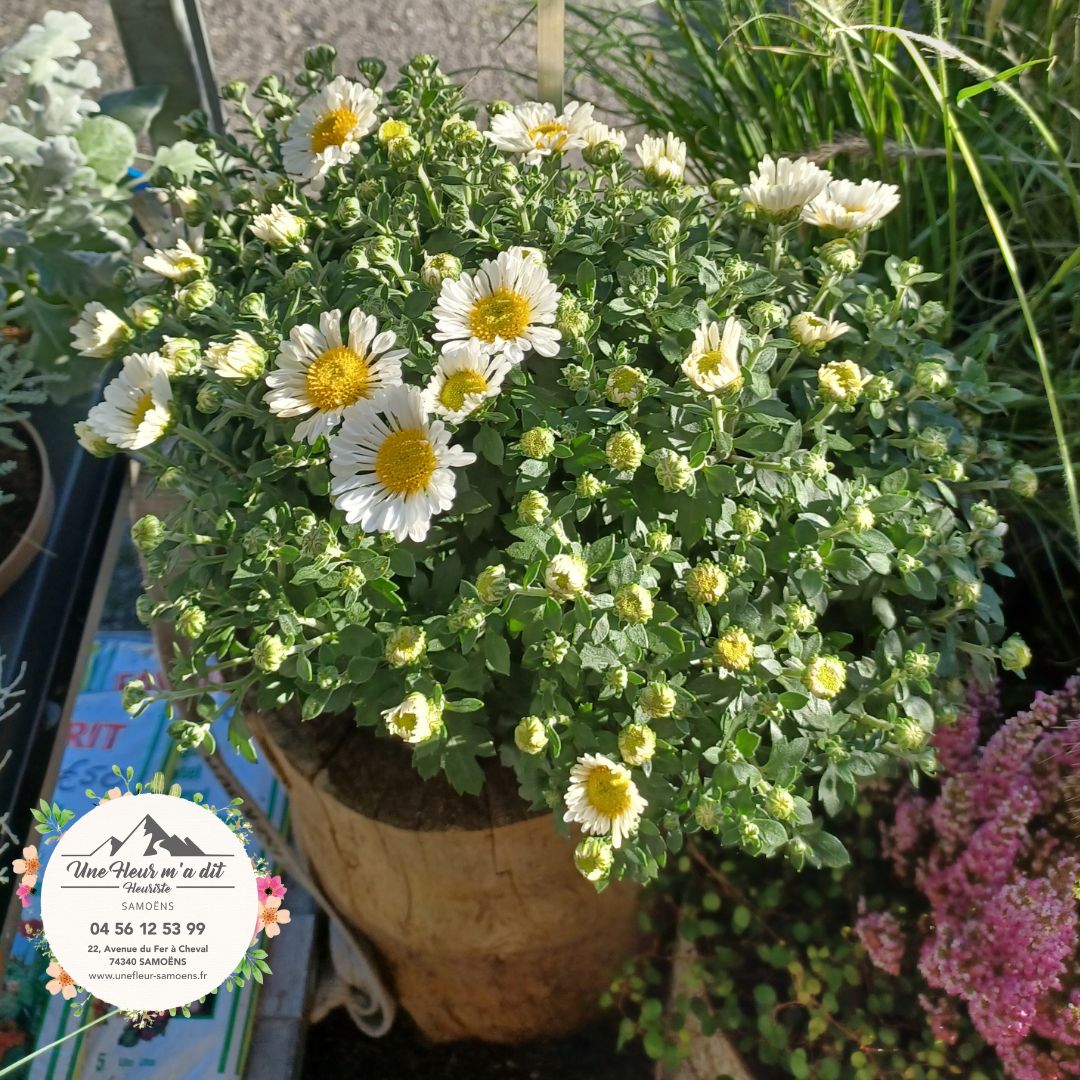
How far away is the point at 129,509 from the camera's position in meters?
1.53

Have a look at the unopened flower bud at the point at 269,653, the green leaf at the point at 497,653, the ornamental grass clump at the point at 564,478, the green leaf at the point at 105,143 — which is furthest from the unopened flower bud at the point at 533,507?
the green leaf at the point at 105,143

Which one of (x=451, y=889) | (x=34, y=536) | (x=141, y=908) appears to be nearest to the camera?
(x=141, y=908)

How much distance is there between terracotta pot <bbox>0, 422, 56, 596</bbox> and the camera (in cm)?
130

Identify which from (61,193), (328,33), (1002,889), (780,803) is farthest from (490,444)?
(328,33)

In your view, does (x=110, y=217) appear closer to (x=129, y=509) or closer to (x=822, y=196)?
(x=129, y=509)

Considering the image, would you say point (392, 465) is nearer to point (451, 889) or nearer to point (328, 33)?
point (451, 889)

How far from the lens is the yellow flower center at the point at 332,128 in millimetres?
1025

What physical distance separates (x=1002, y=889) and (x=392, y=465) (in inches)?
29.4

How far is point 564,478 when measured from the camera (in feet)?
3.28

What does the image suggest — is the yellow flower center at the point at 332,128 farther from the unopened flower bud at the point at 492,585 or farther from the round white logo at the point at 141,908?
the round white logo at the point at 141,908

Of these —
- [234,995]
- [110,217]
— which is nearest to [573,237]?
[110,217]

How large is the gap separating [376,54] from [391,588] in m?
2.01

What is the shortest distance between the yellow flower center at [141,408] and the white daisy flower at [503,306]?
0.88 feet

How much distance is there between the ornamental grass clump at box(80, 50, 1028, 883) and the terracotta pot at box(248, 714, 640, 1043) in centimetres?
13
